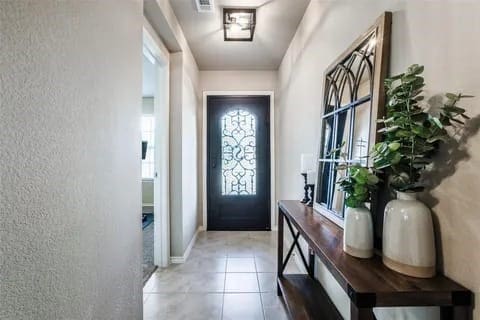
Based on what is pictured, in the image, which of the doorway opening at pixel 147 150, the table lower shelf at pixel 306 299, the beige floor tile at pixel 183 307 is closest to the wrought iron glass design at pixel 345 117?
the table lower shelf at pixel 306 299

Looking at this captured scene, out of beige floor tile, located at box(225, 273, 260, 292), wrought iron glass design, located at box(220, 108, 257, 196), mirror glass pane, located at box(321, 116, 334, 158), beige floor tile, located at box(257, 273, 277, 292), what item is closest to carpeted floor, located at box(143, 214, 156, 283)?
beige floor tile, located at box(225, 273, 260, 292)

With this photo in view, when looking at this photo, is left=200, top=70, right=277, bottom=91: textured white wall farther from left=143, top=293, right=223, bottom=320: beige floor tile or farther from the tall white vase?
the tall white vase

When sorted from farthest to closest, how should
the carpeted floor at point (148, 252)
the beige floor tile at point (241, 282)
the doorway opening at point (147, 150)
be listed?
1. the doorway opening at point (147, 150)
2. the carpeted floor at point (148, 252)
3. the beige floor tile at point (241, 282)

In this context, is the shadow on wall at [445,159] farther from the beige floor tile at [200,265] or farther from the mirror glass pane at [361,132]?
the beige floor tile at [200,265]

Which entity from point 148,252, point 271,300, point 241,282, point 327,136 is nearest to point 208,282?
point 241,282

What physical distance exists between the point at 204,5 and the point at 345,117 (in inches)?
61.7

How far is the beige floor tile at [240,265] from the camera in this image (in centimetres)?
268

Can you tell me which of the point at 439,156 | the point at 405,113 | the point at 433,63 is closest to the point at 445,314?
the point at 439,156

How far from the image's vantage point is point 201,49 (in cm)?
333

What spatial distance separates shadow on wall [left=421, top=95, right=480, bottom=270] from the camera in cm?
78

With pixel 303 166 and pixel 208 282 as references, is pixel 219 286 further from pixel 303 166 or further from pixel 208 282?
pixel 303 166

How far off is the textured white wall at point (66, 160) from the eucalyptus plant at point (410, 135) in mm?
1097

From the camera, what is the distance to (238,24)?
266 centimetres

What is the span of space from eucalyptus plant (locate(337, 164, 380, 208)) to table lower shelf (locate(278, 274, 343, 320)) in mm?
901
